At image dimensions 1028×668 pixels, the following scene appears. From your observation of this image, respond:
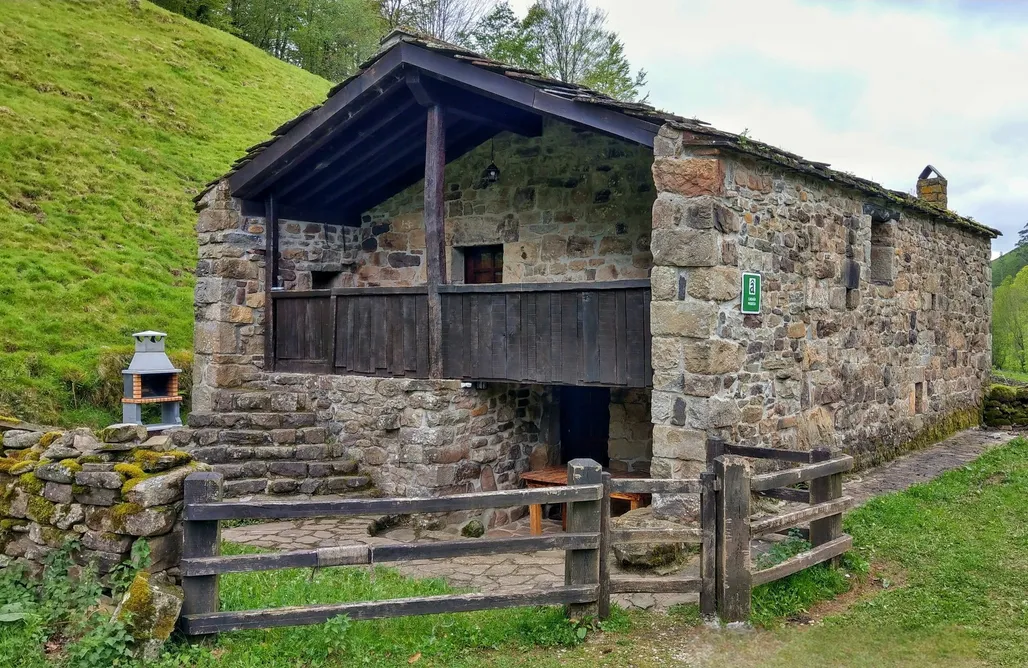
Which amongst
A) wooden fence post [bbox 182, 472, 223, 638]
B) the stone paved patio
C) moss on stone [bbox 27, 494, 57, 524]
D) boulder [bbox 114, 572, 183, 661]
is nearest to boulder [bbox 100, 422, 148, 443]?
moss on stone [bbox 27, 494, 57, 524]

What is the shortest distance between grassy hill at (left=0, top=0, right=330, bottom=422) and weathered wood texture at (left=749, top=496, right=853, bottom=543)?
9030 mm

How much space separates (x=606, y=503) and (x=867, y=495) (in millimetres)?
4488

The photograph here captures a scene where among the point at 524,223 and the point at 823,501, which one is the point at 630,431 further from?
the point at 823,501

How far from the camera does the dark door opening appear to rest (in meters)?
10.4

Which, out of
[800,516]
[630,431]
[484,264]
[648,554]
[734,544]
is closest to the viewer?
[734,544]

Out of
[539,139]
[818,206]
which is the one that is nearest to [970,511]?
[818,206]

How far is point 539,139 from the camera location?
→ 9.92 meters

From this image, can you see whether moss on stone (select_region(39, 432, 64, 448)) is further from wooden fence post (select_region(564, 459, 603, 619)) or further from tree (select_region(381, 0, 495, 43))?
tree (select_region(381, 0, 495, 43))

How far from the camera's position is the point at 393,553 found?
4461 mm

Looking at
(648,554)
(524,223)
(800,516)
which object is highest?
(524,223)

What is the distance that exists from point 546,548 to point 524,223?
6.05m

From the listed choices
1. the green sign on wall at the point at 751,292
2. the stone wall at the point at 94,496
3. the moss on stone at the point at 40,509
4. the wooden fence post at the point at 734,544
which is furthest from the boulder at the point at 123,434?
the green sign on wall at the point at 751,292

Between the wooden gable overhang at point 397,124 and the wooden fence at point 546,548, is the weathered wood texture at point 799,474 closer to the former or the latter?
the wooden fence at point 546,548

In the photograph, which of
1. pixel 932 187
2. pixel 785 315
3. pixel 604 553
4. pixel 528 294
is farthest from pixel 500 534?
pixel 932 187
